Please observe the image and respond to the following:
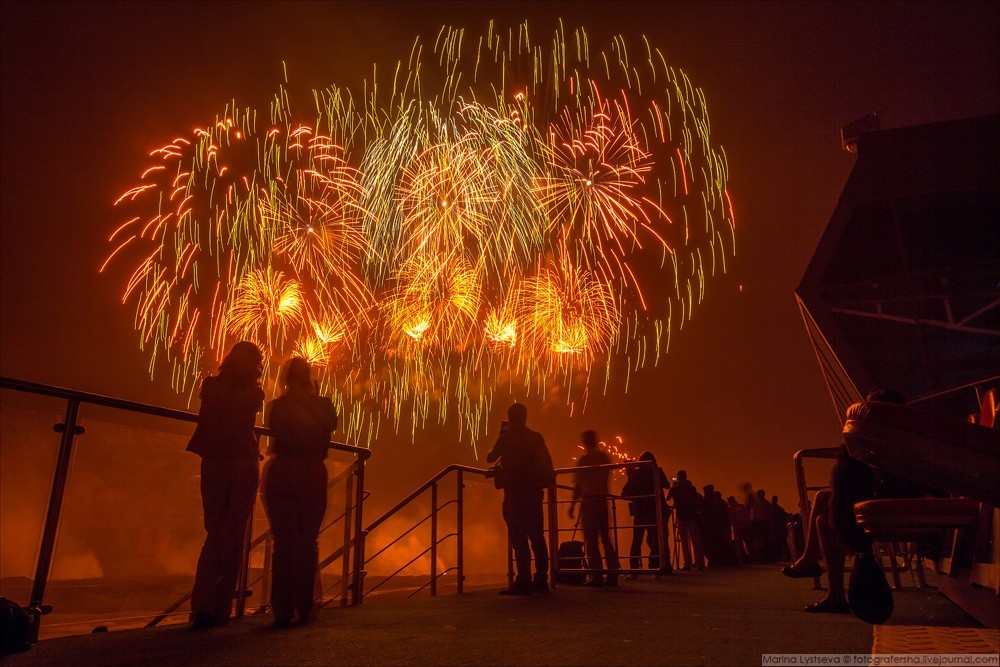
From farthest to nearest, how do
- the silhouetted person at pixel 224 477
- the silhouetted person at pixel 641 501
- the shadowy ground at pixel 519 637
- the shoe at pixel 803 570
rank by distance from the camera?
the silhouetted person at pixel 641 501 < the shoe at pixel 803 570 < the silhouetted person at pixel 224 477 < the shadowy ground at pixel 519 637

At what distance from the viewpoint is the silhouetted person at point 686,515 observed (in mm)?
10633

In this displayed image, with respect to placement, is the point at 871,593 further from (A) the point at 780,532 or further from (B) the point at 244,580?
(A) the point at 780,532

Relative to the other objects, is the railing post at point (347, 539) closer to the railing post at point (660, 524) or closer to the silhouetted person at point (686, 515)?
the railing post at point (660, 524)

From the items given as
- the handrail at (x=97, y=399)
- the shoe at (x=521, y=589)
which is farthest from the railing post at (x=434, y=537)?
the handrail at (x=97, y=399)

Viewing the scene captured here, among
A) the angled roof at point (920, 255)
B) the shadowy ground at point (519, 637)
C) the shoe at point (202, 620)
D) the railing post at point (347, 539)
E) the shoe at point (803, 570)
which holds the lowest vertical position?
the shadowy ground at point (519, 637)

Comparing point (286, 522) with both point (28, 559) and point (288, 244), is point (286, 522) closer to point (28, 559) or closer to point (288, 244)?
point (28, 559)

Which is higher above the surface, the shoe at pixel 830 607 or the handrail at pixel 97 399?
the handrail at pixel 97 399

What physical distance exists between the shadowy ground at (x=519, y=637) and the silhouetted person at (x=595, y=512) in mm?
2288

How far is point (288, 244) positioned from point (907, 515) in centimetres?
1272

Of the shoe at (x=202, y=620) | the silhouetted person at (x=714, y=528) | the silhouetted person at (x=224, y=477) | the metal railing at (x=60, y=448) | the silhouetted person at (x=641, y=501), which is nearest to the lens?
the metal railing at (x=60, y=448)

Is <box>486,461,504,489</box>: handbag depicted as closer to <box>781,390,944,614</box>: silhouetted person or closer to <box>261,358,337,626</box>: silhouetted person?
<box>261,358,337,626</box>: silhouetted person

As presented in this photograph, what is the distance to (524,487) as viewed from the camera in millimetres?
5664

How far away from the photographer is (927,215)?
36.2ft

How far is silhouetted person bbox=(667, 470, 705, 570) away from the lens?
→ 419 inches
